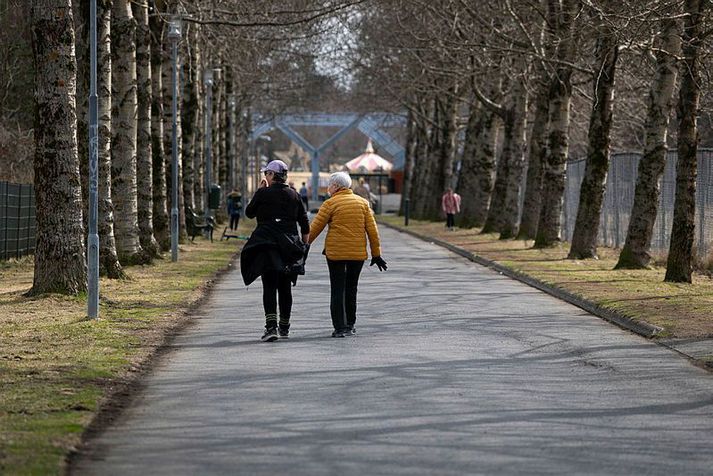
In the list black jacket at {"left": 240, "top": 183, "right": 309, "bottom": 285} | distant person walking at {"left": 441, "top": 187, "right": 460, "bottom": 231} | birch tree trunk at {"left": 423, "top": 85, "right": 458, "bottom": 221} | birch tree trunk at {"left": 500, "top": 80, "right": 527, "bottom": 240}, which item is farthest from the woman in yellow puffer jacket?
birch tree trunk at {"left": 423, "top": 85, "right": 458, "bottom": 221}

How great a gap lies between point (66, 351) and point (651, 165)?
14933mm

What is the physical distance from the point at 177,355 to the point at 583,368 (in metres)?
3.61

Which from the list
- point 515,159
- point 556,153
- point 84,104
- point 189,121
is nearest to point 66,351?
point 84,104

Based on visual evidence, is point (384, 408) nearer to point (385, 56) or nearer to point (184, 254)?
point (184, 254)

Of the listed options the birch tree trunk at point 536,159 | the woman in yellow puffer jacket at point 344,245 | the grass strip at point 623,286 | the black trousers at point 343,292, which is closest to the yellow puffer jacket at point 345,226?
the woman in yellow puffer jacket at point 344,245

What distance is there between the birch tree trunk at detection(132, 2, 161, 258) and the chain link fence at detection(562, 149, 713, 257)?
1033 cm

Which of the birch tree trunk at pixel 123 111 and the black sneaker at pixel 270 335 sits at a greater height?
the birch tree trunk at pixel 123 111

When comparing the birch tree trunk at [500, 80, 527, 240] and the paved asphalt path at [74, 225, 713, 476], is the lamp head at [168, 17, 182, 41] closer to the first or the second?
the paved asphalt path at [74, 225, 713, 476]

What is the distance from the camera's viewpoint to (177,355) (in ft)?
44.0

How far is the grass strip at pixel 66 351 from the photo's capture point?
846 cm

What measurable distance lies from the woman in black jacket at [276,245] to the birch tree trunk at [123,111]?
9.71 meters

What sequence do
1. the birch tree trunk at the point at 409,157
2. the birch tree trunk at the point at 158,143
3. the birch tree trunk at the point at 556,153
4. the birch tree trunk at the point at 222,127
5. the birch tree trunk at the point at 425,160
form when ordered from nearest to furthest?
the birch tree trunk at the point at 158,143
the birch tree trunk at the point at 556,153
the birch tree trunk at the point at 222,127
the birch tree trunk at the point at 425,160
the birch tree trunk at the point at 409,157

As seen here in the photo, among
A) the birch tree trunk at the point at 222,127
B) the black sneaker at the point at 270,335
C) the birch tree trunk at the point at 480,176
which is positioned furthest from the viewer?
the birch tree trunk at the point at 222,127

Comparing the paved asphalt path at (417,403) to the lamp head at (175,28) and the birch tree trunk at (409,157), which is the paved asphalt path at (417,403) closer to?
the lamp head at (175,28)
